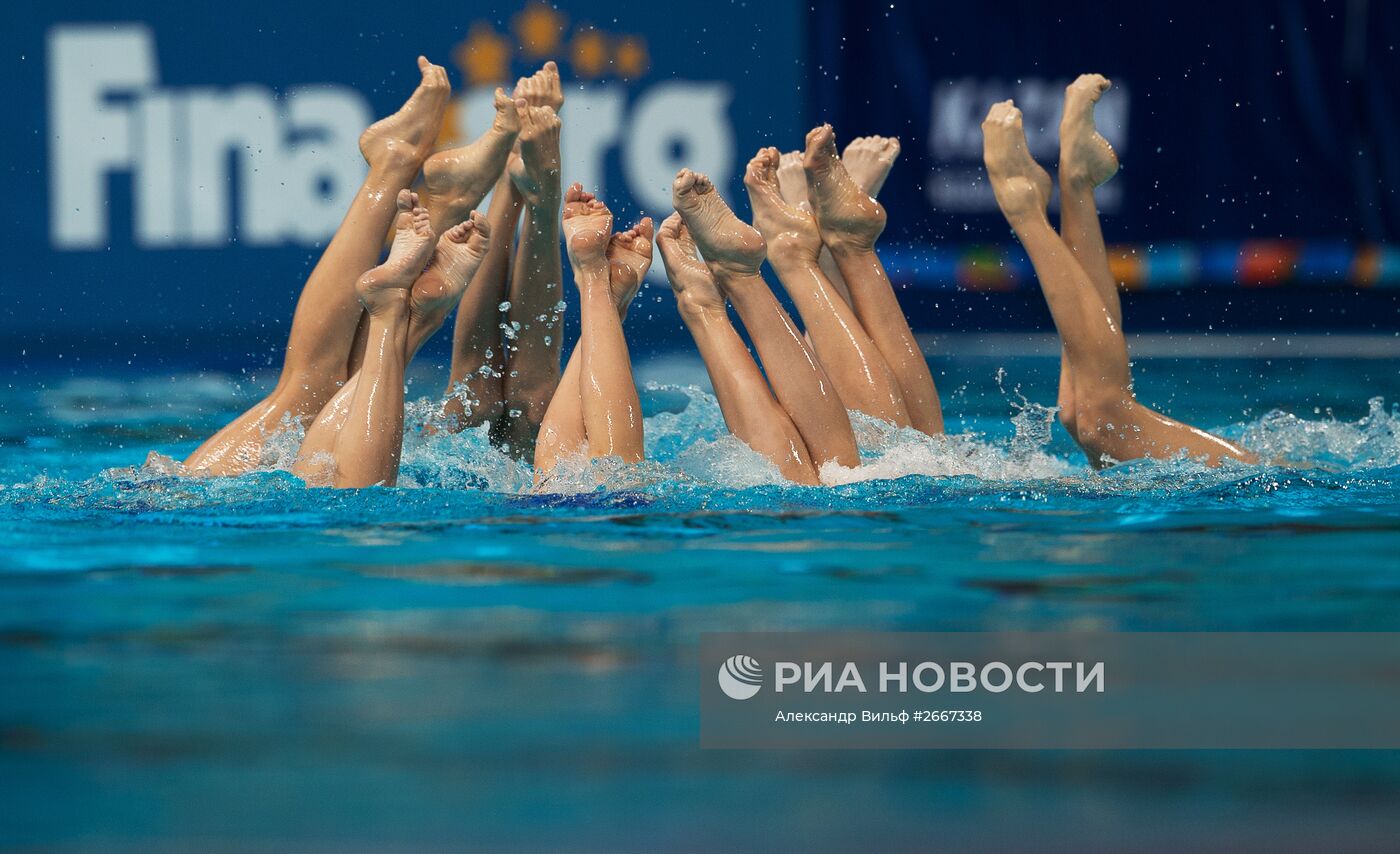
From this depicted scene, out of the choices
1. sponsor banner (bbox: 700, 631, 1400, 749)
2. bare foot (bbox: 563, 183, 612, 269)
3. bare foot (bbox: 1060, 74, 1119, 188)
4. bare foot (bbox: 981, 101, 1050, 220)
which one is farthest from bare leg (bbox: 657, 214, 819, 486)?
sponsor banner (bbox: 700, 631, 1400, 749)

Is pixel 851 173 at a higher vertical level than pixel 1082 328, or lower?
higher

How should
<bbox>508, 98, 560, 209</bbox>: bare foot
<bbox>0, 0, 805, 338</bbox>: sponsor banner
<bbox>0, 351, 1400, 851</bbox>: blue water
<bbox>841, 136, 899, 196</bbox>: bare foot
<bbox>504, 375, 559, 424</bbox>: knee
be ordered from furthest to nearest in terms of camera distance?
<bbox>0, 0, 805, 338</bbox>: sponsor banner < <bbox>841, 136, 899, 196</bbox>: bare foot < <bbox>504, 375, 559, 424</bbox>: knee < <bbox>508, 98, 560, 209</bbox>: bare foot < <bbox>0, 351, 1400, 851</bbox>: blue water

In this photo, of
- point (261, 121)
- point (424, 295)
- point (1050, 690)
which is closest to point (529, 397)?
point (424, 295)

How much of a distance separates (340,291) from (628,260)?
0.58 meters

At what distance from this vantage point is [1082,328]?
3180 millimetres

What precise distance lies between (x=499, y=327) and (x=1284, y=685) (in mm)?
1857

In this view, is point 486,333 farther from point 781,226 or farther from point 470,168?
A: point 781,226

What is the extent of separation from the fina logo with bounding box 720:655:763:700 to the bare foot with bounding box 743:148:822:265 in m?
1.41

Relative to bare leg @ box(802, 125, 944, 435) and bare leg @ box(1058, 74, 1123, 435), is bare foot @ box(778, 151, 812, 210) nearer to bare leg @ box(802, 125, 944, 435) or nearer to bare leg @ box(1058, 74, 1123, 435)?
bare leg @ box(802, 125, 944, 435)

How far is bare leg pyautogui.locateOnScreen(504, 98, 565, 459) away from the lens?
10.1 ft

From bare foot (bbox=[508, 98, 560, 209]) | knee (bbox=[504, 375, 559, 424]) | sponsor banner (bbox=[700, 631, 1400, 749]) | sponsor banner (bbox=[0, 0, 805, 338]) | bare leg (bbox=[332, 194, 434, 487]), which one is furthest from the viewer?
sponsor banner (bbox=[0, 0, 805, 338])

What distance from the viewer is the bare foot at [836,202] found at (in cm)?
314

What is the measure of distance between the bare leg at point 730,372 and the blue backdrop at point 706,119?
382cm

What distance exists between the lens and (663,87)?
703cm
